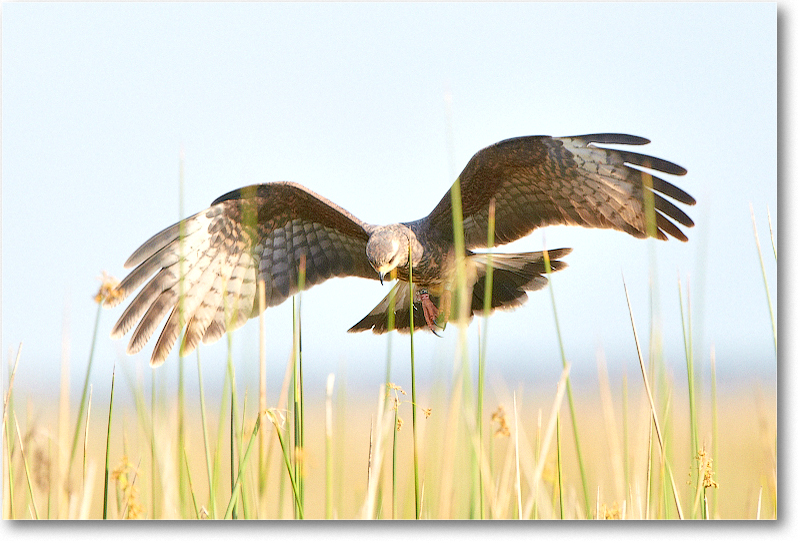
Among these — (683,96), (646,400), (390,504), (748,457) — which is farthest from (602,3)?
(390,504)

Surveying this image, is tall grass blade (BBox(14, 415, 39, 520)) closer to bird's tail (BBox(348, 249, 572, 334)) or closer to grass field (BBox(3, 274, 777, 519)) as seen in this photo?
grass field (BBox(3, 274, 777, 519))

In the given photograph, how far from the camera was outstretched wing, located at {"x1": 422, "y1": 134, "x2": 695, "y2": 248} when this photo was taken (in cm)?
273

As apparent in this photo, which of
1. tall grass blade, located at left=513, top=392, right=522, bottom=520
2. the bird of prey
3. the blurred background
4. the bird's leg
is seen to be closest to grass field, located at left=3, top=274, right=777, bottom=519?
tall grass blade, located at left=513, top=392, right=522, bottom=520

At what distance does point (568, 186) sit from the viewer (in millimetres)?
3000

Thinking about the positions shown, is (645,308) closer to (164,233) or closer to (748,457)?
(748,457)

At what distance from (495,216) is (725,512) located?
65.2 inches

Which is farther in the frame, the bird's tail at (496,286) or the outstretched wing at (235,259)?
the bird's tail at (496,286)

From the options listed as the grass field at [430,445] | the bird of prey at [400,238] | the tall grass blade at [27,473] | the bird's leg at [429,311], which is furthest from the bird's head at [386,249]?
the tall grass blade at [27,473]

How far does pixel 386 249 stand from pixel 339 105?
74cm

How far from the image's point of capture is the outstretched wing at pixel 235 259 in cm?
313

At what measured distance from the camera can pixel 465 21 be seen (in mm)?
Result: 2666

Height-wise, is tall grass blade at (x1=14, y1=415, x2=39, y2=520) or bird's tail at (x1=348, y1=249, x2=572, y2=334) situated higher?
bird's tail at (x1=348, y1=249, x2=572, y2=334)

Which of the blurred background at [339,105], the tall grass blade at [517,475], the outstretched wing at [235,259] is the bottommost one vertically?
the tall grass blade at [517,475]

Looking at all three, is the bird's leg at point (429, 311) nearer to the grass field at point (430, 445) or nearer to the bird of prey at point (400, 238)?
the bird of prey at point (400, 238)
